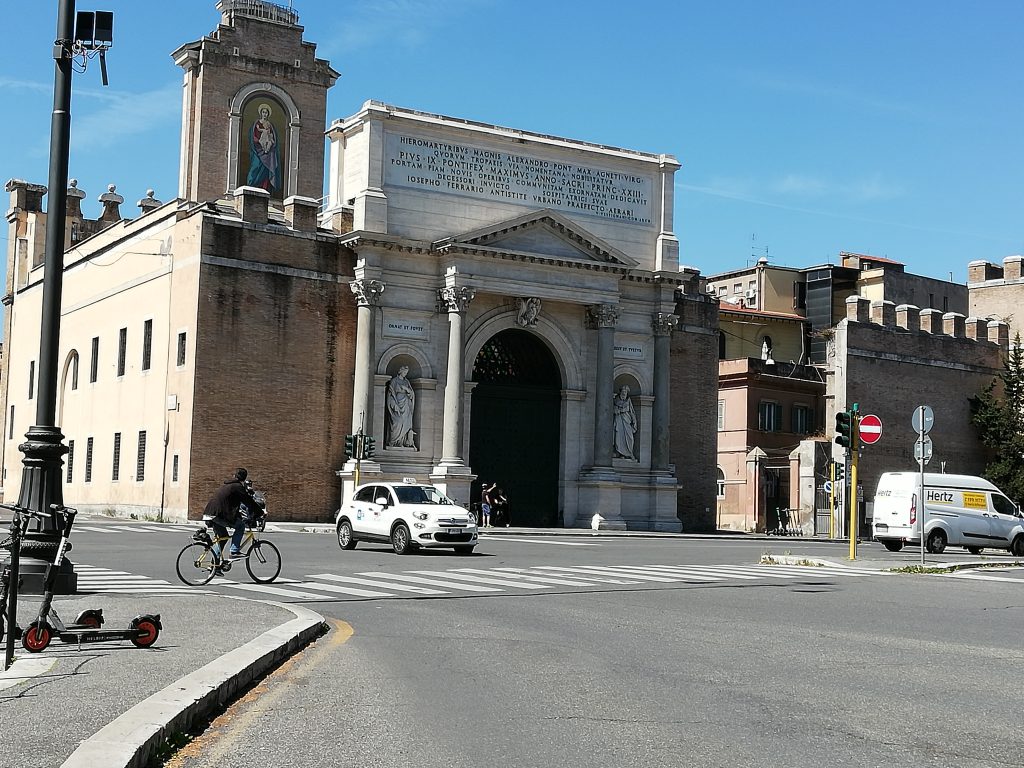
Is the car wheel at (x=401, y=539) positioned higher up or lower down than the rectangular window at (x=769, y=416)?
lower down

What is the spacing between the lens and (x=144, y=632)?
35.6ft

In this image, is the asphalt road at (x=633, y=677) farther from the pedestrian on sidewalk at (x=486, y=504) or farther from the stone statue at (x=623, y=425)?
the stone statue at (x=623, y=425)

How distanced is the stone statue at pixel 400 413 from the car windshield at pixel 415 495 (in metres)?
16.8

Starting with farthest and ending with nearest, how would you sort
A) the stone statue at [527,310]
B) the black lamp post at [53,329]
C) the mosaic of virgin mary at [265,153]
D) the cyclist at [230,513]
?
the mosaic of virgin mary at [265,153], the stone statue at [527,310], the cyclist at [230,513], the black lamp post at [53,329]

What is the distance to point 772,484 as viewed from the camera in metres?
62.2

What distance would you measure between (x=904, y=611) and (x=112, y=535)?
885 inches

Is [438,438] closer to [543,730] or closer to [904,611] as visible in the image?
[904,611]

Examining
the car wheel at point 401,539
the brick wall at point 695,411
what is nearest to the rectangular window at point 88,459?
the brick wall at point 695,411

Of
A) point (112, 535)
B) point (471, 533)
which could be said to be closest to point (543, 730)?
point (471, 533)

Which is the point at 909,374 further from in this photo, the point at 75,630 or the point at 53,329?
the point at 75,630

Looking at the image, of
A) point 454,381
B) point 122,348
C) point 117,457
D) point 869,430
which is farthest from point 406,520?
point 122,348

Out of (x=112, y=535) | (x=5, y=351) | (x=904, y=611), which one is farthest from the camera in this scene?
(x=5, y=351)

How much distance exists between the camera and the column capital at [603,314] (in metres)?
49.4

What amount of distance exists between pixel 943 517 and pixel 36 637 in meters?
30.1
